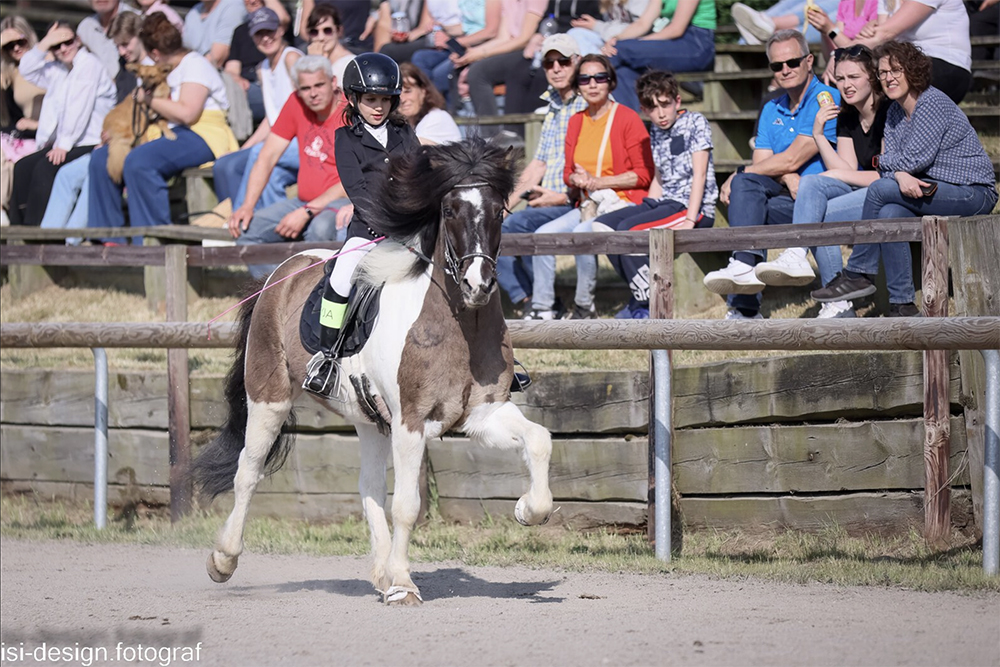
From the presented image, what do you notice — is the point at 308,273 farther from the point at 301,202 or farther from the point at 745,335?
the point at 301,202

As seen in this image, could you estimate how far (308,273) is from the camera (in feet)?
21.3

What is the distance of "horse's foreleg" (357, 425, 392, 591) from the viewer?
6023 mm

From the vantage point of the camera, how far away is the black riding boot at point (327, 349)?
585 cm

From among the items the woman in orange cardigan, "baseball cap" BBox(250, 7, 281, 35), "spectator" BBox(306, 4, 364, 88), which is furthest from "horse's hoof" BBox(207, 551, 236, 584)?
"baseball cap" BBox(250, 7, 281, 35)

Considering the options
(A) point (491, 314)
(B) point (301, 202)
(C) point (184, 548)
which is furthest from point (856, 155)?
(C) point (184, 548)

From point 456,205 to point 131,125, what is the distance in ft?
23.4

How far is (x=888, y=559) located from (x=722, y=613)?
1.48m

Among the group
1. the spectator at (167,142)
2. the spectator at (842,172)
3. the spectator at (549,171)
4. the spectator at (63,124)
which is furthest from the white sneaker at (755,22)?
the spectator at (63,124)

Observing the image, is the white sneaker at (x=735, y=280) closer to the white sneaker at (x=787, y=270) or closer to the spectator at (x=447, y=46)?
the white sneaker at (x=787, y=270)

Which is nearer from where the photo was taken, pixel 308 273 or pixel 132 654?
pixel 132 654

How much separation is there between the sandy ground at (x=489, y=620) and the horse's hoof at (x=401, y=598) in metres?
0.07

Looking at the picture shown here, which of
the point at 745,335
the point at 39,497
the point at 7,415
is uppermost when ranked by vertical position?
the point at 745,335

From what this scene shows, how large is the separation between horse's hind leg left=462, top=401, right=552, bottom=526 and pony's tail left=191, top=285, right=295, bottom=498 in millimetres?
1574

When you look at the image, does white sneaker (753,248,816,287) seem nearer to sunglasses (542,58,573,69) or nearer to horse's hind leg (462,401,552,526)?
horse's hind leg (462,401,552,526)
